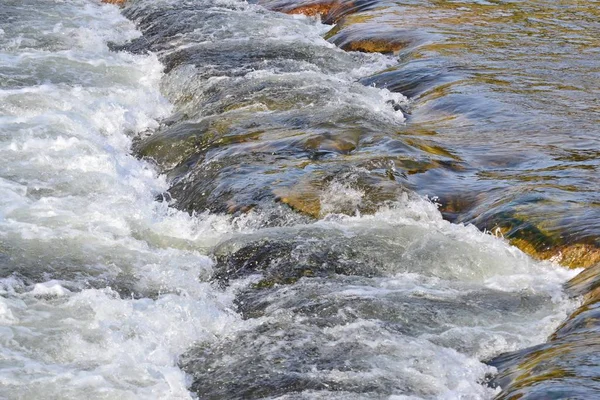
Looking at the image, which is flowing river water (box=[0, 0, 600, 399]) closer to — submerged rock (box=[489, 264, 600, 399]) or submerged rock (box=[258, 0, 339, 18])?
submerged rock (box=[489, 264, 600, 399])

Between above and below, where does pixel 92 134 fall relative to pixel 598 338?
below

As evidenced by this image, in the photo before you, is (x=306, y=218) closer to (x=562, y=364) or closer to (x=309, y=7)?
(x=562, y=364)

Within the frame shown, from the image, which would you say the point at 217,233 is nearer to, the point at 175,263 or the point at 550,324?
the point at 175,263

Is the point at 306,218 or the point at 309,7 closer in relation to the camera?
the point at 306,218

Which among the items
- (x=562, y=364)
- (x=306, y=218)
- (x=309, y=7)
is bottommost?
(x=309, y=7)

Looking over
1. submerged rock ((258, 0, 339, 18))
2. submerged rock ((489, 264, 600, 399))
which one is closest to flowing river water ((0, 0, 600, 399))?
submerged rock ((489, 264, 600, 399))

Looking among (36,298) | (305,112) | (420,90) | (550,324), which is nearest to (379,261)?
(550,324)

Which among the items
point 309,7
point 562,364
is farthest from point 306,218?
point 309,7

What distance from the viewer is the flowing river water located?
5.39 meters

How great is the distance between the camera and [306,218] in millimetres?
7395

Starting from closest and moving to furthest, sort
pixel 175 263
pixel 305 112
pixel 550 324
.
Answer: pixel 550 324
pixel 175 263
pixel 305 112

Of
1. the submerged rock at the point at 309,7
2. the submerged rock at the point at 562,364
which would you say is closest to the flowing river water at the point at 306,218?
the submerged rock at the point at 562,364

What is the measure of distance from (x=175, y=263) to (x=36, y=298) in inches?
42.7

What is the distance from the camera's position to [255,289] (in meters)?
6.43
